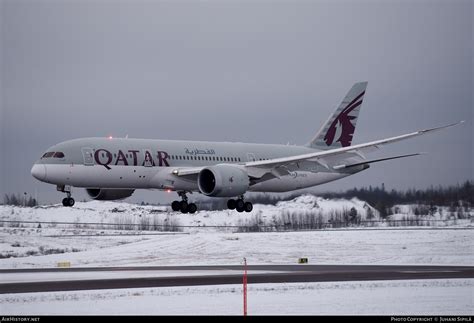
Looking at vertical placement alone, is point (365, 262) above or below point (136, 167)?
below

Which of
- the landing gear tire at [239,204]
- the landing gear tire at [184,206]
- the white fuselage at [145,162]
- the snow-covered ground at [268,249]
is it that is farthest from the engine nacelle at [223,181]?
the snow-covered ground at [268,249]

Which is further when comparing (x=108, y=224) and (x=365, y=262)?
(x=108, y=224)

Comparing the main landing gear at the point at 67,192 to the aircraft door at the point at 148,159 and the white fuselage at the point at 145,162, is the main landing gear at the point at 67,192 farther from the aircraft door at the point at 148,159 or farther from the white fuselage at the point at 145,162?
the aircraft door at the point at 148,159

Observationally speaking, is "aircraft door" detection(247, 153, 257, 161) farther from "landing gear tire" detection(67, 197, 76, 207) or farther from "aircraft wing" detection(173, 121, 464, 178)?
"landing gear tire" detection(67, 197, 76, 207)

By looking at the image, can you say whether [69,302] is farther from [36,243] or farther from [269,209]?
[269,209]

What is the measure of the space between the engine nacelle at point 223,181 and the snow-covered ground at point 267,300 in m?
21.6

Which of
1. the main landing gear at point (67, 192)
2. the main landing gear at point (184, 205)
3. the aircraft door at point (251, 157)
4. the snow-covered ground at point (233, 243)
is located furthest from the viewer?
the aircraft door at point (251, 157)

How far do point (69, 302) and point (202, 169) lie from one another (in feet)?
94.5

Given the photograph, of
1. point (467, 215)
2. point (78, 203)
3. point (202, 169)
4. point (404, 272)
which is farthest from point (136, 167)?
point (78, 203)

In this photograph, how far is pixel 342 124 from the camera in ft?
247

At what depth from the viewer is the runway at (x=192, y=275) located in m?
38.7

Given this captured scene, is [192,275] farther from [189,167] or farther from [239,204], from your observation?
[239,204]

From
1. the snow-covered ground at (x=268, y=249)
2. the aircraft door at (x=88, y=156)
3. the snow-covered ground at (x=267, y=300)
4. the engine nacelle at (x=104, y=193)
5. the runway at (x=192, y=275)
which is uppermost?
the aircraft door at (x=88, y=156)

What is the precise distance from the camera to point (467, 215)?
262 ft
